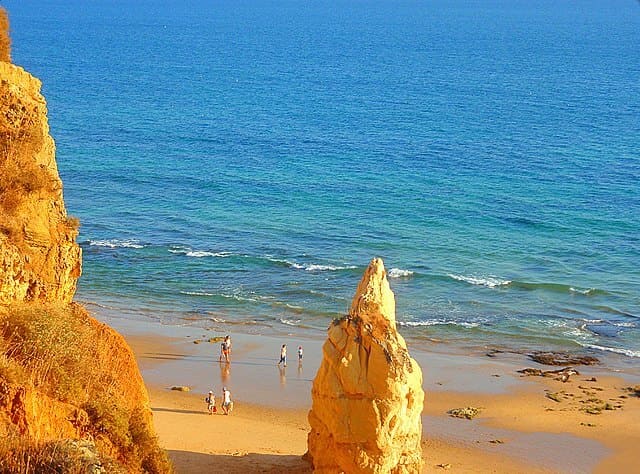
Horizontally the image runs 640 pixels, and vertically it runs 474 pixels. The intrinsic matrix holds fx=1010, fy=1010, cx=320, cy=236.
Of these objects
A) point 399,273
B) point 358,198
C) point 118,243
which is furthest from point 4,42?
point 358,198

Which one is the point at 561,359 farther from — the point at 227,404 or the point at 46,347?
the point at 46,347

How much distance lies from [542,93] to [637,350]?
83.7m

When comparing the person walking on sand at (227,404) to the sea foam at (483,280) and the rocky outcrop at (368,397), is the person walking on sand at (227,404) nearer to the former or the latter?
the rocky outcrop at (368,397)

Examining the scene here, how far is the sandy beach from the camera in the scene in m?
27.6

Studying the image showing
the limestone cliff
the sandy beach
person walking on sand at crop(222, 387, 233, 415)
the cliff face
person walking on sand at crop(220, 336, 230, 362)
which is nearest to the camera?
the limestone cliff

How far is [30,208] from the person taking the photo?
63.5 ft

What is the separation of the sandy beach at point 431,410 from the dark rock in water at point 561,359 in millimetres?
523

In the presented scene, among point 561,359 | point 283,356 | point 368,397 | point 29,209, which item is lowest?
point 283,356

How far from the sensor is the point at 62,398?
16484mm

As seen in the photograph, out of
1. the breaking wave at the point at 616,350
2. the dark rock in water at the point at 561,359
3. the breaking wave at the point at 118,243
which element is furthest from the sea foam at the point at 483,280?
the breaking wave at the point at 118,243

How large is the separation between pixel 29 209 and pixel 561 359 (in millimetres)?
24210

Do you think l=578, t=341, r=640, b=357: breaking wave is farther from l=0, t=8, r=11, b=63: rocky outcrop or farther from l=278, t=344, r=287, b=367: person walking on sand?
l=0, t=8, r=11, b=63: rocky outcrop

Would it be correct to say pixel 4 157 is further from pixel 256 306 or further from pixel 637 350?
pixel 637 350

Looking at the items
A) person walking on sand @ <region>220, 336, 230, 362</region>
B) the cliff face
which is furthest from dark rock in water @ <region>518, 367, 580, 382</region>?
the cliff face
